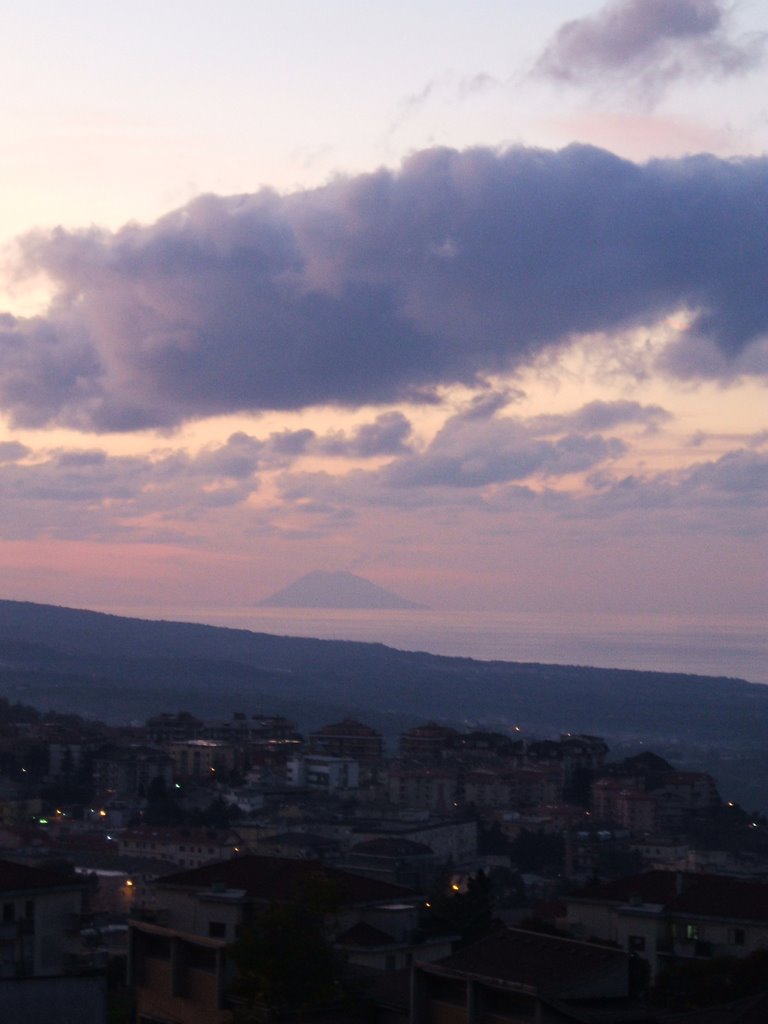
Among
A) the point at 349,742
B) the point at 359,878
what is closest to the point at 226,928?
the point at 359,878

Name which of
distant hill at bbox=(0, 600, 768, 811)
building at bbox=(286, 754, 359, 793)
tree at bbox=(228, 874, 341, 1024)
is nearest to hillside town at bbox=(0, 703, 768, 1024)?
tree at bbox=(228, 874, 341, 1024)

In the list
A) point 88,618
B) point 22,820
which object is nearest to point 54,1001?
point 22,820

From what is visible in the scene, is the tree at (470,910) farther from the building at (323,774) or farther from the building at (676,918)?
the building at (323,774)

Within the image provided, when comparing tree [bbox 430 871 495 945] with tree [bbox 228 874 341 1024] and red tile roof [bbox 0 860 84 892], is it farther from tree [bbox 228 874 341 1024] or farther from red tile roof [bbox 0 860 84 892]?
tree [bbox 228 874 341 1024]

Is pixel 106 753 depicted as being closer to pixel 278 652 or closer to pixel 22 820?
pixel 22 820

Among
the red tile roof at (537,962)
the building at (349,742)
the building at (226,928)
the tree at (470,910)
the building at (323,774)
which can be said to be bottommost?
the building at (323,774)

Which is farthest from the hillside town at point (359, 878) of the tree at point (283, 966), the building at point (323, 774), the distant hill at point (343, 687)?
the distant hill at point (343, 687)

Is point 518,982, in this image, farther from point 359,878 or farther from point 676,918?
point 676,918

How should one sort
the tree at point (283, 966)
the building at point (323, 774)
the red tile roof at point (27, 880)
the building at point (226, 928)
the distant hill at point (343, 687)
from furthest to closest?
the distant hill at point (343, 687) < the building at point (323, 774) < the red tile roof at point (27, 880) < the building at point (226, 928) < the tree at point (283, 966)
